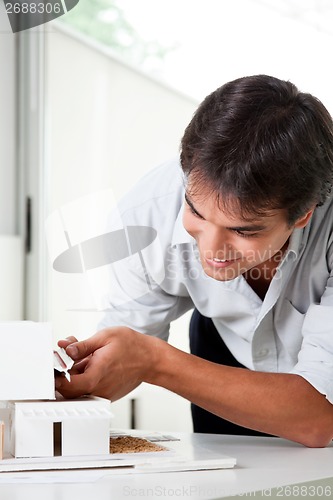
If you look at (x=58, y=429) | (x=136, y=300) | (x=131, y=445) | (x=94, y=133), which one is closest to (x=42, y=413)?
(x=58, y=429)

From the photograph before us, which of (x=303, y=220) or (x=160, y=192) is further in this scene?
(x=160, y=192)

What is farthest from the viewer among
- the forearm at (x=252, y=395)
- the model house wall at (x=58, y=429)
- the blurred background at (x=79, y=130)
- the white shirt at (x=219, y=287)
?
the blurred background at (x=79, y=130)

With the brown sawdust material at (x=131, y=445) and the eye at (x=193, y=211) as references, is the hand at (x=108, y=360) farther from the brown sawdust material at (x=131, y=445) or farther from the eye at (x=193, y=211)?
the eye at (x=193, y=211)

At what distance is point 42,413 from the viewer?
3.10ft

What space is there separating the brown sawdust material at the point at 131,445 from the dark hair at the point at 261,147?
0.35 metres

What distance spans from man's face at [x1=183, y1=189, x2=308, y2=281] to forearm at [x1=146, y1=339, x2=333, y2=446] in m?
0.15

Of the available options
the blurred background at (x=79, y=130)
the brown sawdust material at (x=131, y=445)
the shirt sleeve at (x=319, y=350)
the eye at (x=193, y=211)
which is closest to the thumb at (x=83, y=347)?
the brown sawdust material at (x=131, y=445)

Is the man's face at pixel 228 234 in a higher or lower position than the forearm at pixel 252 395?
higher

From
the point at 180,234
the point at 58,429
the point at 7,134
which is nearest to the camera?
the point at 58,429

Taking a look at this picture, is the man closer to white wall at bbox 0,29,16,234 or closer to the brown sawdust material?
the brown sawdust material

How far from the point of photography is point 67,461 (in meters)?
0.92

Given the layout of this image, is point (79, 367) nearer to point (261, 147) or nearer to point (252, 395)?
point (252, 395)

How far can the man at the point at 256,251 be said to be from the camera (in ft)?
3.59

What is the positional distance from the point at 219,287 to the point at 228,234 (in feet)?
1.02
